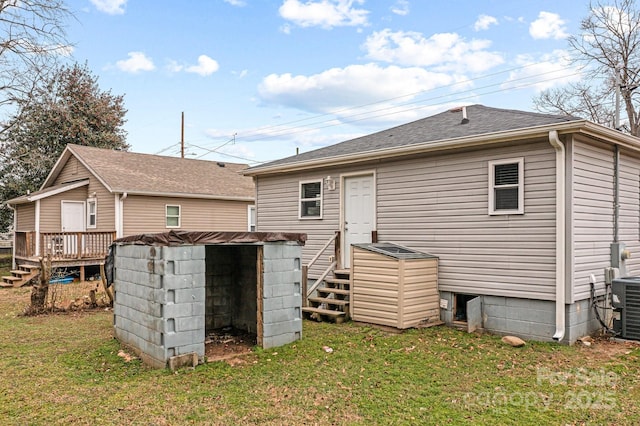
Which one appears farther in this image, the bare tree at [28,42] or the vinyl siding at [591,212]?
the bare tree at [28,42]

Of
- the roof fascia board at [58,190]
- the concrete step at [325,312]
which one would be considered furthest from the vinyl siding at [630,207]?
the roof fascia board at [58,190]

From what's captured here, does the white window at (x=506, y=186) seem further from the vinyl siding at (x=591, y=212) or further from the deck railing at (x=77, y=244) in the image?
the deck railing at (x=77, y=244)

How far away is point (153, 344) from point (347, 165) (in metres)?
5.55

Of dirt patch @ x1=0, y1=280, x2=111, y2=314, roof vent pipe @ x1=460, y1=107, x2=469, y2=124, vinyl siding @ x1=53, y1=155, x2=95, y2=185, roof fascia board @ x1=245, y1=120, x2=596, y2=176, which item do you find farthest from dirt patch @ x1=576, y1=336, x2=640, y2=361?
vinyl siding @ x1=53, y1=155, x2=95, y2=185

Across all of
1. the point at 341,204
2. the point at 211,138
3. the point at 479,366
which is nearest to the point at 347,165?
the point at 341,204

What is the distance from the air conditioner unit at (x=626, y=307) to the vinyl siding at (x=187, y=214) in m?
13.5

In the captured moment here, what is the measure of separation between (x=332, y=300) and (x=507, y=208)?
3.51 metres

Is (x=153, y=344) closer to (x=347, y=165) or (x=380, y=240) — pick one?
(x=380, y=240)

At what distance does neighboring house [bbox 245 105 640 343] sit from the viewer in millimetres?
6723

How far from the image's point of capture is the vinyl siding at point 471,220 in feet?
22.6

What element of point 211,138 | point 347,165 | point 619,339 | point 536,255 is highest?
point 211,138

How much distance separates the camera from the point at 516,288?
7.11 meters

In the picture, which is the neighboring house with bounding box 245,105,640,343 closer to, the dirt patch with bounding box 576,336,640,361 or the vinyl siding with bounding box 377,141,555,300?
the vinyl siding with bounding box 377,141,555,300

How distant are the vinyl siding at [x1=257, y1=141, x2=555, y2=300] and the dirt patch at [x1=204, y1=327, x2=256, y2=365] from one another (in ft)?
11.1
